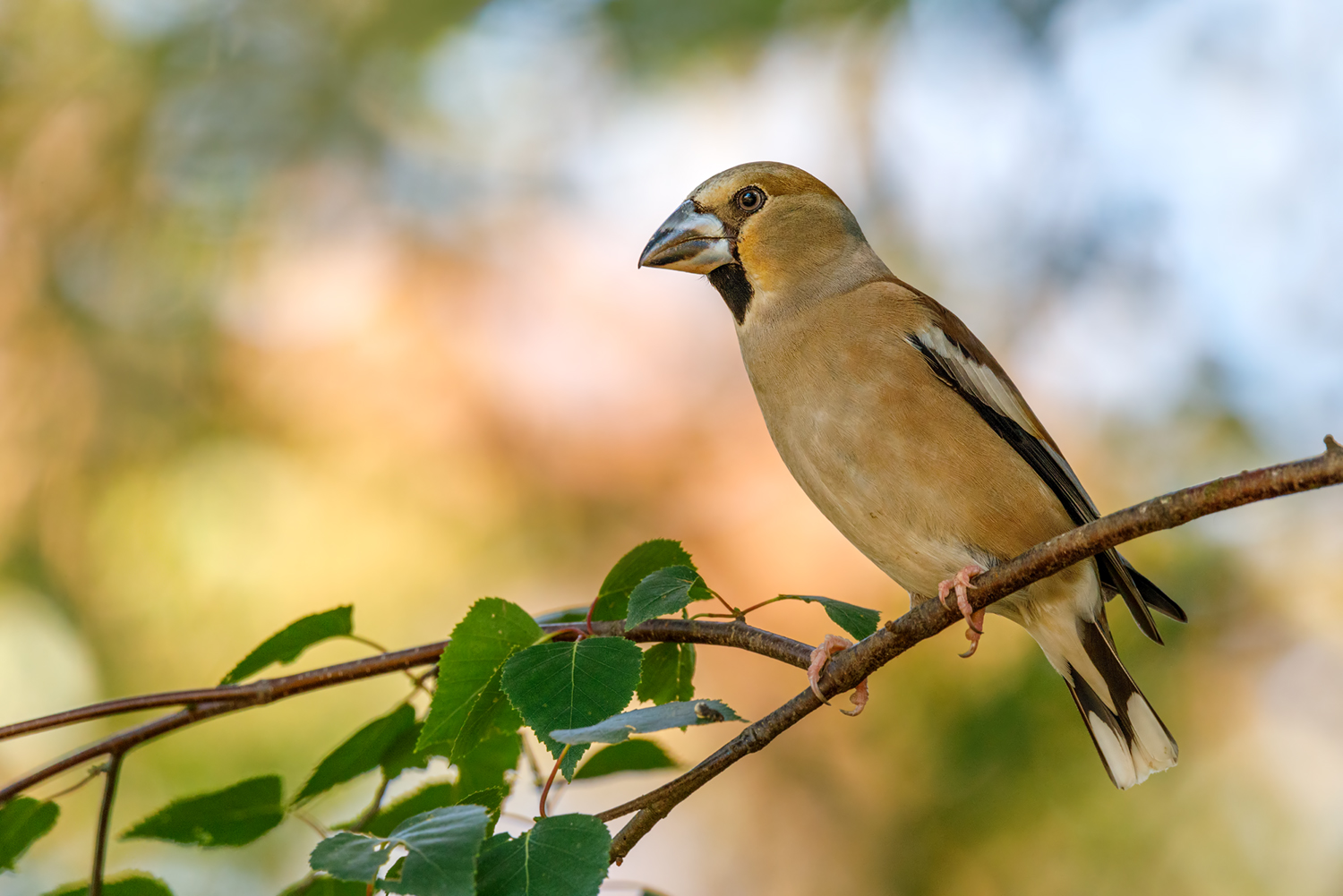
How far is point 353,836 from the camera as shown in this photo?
4.85ft

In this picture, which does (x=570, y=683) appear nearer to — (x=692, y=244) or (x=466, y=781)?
(x=466, y=781)

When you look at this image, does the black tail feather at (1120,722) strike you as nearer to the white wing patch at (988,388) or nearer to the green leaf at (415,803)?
the white wing patch at (988,388)

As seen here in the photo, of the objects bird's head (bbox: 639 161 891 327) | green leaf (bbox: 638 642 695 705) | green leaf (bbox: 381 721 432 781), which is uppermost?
bird's head (bbox: 639 161 891 327)

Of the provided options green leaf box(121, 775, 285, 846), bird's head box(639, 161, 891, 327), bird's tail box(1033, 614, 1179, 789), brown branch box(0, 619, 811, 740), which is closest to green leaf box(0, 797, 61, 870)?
green leaf box(121, 775, 285, 846)

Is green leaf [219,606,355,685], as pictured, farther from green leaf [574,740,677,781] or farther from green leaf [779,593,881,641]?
green leaf [779,593,881,641]

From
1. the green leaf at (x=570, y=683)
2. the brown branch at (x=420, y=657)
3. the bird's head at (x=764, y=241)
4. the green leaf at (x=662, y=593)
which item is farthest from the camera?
the bird's head at (x=764, y=241)

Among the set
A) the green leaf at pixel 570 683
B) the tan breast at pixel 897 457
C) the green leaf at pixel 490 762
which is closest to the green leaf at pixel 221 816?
the green leaf at pixel 490 762

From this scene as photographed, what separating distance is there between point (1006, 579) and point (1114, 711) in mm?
1738

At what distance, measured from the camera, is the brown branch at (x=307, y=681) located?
1.82 meters

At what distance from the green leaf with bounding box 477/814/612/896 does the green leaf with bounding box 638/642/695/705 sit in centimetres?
64

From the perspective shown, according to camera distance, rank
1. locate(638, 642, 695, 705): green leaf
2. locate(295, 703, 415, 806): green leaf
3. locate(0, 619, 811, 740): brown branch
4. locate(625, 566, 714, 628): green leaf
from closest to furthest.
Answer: locate(625, 566, 714, 628): green leaf
locate(0, 619, 811, 740): brown branch
locate(295, 703, 415, 806): green leaf
locate(638, 642, 695, 705): green leaf

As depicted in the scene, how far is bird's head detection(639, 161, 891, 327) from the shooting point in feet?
11.1

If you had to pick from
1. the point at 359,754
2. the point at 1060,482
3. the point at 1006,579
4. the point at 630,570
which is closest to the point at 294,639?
the point at 359,754

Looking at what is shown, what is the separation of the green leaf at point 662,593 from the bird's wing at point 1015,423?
143cm
